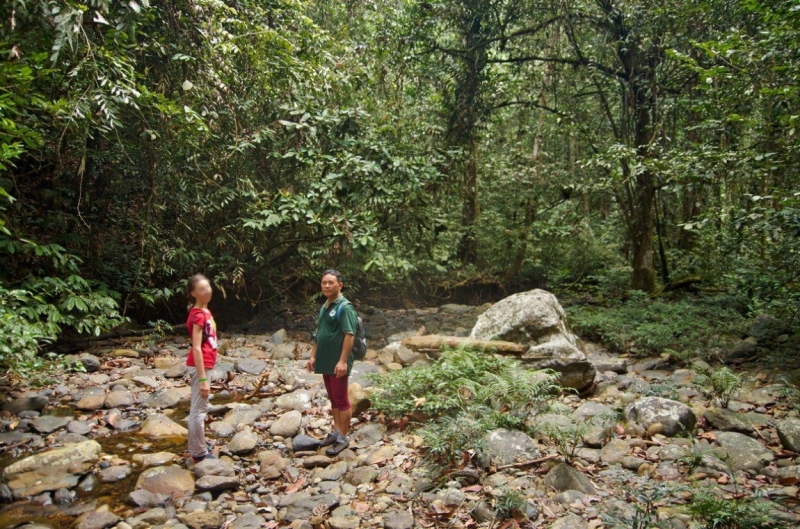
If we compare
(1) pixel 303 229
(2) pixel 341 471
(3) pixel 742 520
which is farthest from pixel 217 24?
(3) pixel 742 520

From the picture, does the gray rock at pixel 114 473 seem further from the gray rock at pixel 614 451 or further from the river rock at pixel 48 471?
the gray rock at pixel 614 451

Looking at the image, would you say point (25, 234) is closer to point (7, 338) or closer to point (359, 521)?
point (7, 338)

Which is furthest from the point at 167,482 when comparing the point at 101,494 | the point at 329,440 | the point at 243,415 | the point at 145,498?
the point at 243,415

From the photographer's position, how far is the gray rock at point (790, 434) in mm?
3932

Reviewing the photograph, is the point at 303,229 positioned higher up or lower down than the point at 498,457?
higher up

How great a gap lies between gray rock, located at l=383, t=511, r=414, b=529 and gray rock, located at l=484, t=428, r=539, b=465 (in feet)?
2.93

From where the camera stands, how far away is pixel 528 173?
40.4 feet

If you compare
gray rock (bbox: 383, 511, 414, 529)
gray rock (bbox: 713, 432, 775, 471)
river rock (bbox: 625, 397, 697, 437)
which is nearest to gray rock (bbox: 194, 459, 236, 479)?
gray rock (bbox: 383, 511, 414, 529)

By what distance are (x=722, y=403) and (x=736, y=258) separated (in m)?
→ 6.57

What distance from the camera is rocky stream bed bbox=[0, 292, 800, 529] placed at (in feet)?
10.7

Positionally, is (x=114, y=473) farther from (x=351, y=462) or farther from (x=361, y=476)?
(x=361, y=476)

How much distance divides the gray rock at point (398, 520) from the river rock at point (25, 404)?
420 centimetres

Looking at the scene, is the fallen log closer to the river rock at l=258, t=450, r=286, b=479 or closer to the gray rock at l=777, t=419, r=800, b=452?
the river rock at l=258, t=450, r=286, b=479

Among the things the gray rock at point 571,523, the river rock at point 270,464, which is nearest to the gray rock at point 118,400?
the river rock at point 270,464
